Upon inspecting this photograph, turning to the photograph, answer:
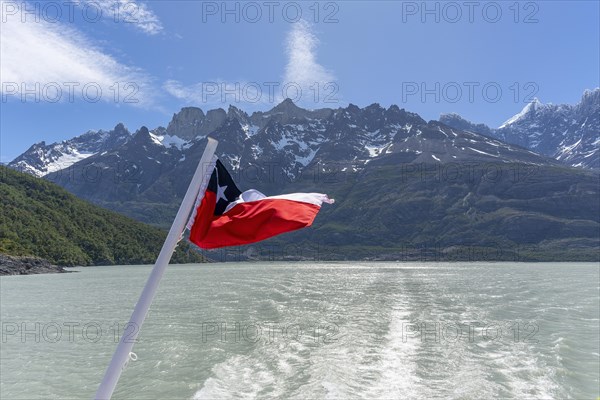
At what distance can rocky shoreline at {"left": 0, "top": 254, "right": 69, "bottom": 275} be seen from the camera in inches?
4196

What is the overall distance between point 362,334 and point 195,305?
20495 millimetres

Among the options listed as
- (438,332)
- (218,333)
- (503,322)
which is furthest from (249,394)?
(503,322)

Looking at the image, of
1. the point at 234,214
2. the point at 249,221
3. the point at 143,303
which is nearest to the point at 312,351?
the point at 234,214

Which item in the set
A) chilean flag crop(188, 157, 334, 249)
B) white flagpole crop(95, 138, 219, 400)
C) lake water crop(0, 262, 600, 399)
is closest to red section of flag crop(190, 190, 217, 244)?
chilean flag crop(188, 157, 334, 249)

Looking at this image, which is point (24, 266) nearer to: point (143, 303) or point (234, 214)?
point (234, 214)

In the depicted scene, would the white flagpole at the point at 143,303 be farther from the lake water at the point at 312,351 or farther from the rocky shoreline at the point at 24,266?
the rocky shoreline at the point at 24,266

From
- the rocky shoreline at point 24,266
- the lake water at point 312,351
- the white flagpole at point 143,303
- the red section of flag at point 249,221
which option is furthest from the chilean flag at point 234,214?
the rocky shoreline at point 24,266

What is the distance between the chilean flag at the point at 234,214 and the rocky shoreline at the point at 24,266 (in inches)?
4635

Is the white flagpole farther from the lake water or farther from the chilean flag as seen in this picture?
the lake water

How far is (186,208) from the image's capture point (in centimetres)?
638

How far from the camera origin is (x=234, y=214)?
7.54 metres

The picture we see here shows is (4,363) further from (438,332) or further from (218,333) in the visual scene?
(438,332)

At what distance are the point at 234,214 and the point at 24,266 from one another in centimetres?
12609

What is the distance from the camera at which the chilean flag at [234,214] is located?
7.20m
